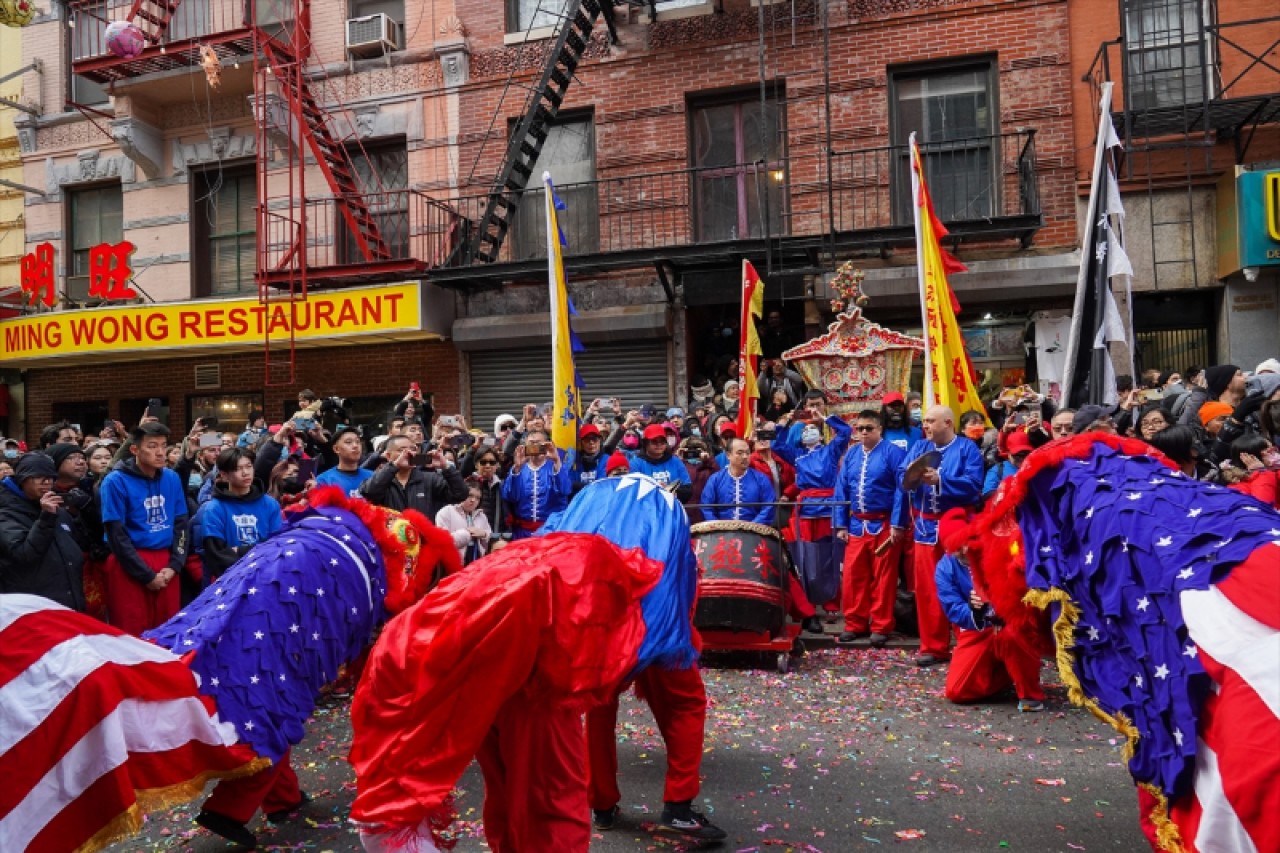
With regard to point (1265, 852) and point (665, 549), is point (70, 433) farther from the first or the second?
point (1265, 852)

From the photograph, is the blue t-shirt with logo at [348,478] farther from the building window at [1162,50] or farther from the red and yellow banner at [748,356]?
the building window at [1162,50]

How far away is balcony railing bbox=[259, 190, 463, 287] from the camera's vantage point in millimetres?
13750

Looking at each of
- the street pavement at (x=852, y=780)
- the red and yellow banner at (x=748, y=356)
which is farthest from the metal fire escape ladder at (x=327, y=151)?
the street pavement at (x=852, y=780)

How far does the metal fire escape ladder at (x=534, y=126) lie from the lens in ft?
42.4

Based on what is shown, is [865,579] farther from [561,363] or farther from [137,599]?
[137,599]

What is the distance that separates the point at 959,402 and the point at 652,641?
5.16m

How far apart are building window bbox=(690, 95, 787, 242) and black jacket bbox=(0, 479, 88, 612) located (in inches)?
350

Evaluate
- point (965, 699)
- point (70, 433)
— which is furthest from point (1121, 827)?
point (70, 433)

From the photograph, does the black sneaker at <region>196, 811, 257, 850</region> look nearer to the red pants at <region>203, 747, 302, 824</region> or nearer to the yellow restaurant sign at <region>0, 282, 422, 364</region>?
the red pants at <region>203, 747, 302, 824</region>

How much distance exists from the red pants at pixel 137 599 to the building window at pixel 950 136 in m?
9.40

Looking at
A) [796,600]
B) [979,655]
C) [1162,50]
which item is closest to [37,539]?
[796,600]

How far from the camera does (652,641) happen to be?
405cm

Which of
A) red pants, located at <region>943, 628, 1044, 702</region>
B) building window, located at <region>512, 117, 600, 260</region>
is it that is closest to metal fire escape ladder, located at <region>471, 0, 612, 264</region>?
building window, located at <region>512, 117, 600, 260</region>

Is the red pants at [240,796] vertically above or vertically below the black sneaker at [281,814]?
above
